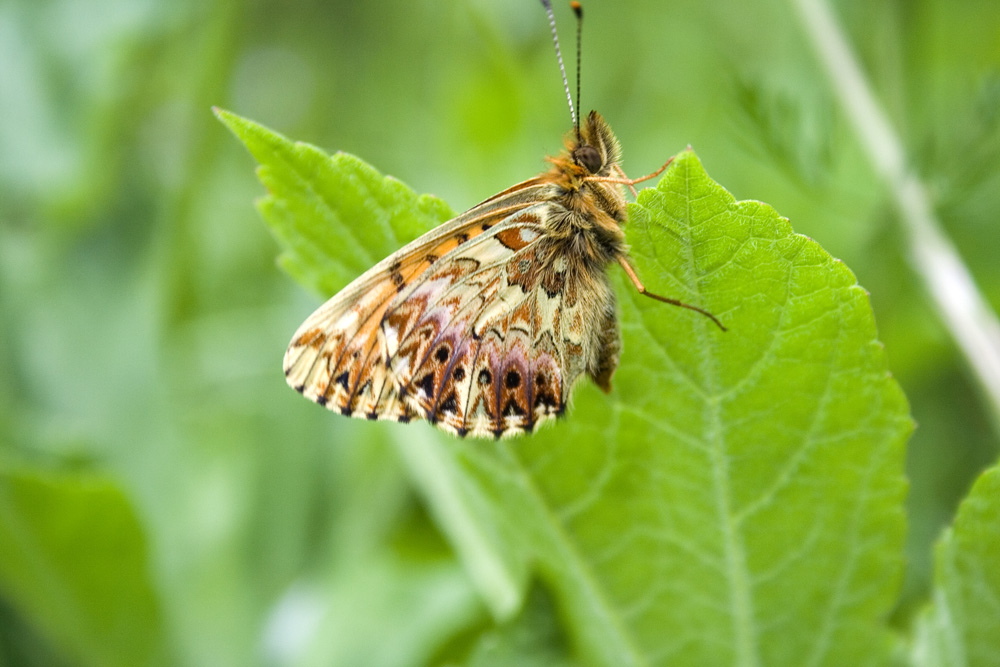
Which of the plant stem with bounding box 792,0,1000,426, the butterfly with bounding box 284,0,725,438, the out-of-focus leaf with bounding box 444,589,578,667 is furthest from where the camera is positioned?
the plant stem with bounding box 792,0,1000,426

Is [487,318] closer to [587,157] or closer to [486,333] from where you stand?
[486,333]

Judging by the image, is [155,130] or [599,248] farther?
[155,130]

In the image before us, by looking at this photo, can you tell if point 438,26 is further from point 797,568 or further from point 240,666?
point 797,568

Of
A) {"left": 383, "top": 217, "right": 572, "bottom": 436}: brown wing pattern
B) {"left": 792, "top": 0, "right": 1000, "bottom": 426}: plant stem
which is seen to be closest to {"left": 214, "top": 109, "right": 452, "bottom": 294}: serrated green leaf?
{"left": 383, "top": 217, "right": 572, "bottom": 436}: brown wing pattern

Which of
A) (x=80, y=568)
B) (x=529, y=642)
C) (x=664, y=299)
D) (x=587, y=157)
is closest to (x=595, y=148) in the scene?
(x=587, y=157)

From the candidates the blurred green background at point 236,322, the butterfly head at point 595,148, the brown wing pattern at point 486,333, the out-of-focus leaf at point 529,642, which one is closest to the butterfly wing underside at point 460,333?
the brown wing pattern at point 486,333

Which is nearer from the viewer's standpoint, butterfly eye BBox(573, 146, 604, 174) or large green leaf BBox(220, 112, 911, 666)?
large green leaf BBox(220, 112, 911, 666)

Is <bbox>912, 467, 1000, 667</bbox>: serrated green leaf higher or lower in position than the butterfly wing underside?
lower

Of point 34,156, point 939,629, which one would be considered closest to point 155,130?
point 34,156

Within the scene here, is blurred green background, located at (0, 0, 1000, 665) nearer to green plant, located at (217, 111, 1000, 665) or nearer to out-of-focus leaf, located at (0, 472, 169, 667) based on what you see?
out-of-focus leaf, located at (0, 472, 169, 667)
